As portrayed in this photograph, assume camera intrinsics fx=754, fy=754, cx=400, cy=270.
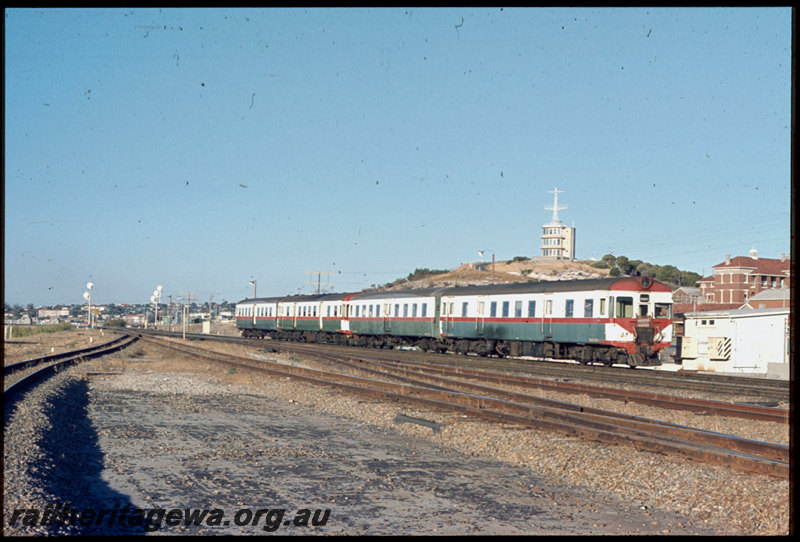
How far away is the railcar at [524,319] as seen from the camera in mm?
26047

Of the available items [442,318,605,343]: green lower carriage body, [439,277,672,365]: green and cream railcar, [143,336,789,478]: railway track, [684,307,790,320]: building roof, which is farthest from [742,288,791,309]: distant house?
[143,336,789,478]: railway track

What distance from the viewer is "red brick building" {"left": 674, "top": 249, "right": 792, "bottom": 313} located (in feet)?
277

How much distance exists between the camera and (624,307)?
25906 millimetres

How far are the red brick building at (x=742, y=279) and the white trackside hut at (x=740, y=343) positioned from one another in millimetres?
52546

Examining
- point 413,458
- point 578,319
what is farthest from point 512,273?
point 413,458

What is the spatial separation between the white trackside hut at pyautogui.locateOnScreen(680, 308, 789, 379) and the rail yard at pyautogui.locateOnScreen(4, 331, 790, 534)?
14793 mm

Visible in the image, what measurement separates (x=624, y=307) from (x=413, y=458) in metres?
17.5

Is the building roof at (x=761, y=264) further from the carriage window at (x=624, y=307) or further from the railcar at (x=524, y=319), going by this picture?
the carriage window at (x=624, y=307)

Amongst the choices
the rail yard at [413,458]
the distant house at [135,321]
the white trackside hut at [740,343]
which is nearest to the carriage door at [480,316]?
the white trackside hut at [740,343]

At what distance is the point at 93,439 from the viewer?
11.1 meters

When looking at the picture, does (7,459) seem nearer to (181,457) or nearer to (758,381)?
(181,457)

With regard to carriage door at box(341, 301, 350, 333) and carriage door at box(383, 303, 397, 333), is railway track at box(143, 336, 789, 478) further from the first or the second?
carriage door at box(341, 301, 350, 333)

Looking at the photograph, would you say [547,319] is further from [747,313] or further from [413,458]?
[413,458]

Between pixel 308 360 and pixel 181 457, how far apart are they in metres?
21.1
